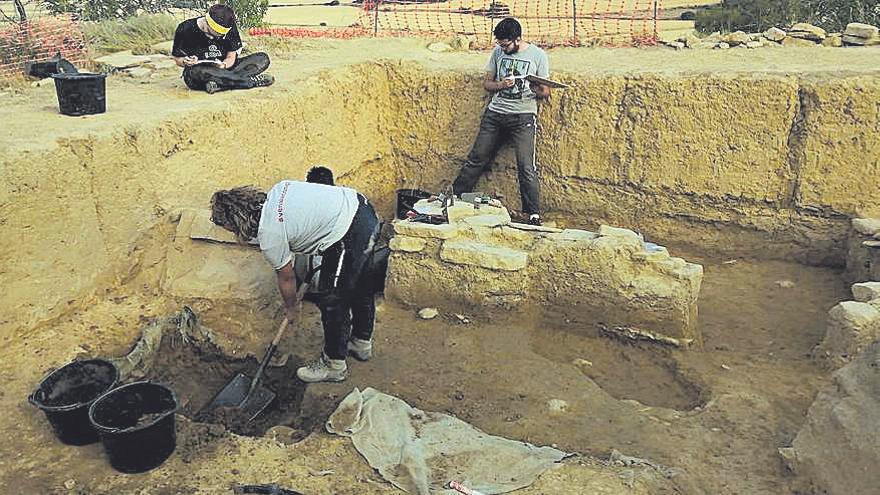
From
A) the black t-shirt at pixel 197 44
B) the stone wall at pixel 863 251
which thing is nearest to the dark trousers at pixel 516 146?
the black t-shirt at pixel 197 44

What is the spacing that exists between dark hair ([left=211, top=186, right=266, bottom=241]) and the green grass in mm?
4193

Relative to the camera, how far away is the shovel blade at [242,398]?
14.4ft

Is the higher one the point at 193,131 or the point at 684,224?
the point at 193,131

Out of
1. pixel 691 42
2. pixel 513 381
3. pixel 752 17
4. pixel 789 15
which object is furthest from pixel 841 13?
pixel 513 381

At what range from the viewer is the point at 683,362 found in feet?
16.4

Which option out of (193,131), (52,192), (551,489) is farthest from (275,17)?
(551,489)

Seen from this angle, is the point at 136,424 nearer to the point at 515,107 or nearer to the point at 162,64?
the point at 515,107

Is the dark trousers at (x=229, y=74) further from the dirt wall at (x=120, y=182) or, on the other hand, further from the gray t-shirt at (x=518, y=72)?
the gray t-shirt at (x=518, y=72)

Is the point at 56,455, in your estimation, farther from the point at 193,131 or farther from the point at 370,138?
the point at 370,138

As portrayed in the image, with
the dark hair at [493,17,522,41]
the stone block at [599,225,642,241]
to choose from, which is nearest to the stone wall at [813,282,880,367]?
the stone block at [599,225,642,241]

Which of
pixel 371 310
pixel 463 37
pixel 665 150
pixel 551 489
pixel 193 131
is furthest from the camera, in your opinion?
pixel 463 37

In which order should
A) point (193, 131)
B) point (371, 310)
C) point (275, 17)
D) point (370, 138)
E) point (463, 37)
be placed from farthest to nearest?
point (275, 17), point (463, 37), point (370, 138), point (193, 131), point (371, 310)

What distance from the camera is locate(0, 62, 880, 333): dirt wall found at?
4.79 meters

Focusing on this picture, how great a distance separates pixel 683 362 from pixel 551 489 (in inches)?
80.2
